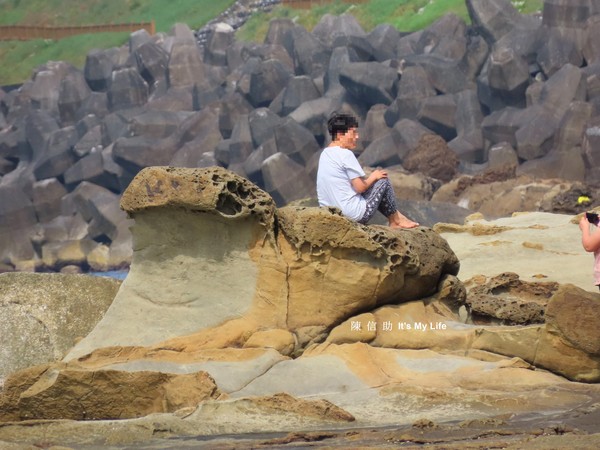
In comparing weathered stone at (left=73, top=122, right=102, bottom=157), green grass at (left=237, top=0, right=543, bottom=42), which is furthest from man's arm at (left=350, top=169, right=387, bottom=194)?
weathered stone at (left=73, top=122, right=102, bottom=157)

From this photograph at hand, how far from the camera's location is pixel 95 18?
50.8 m

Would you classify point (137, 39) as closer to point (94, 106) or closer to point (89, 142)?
point (94, 106)

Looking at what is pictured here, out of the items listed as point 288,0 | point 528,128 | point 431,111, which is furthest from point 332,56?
point 288,0

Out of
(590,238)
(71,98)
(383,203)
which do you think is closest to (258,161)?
(71,98)

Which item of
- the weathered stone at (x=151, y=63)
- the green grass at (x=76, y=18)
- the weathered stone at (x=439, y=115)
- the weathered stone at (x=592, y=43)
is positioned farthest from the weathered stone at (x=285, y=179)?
the green grass at (x=76, y=18)

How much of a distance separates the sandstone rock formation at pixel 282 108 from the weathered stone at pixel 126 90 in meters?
0.04

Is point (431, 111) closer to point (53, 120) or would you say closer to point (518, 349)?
point (53, 120)

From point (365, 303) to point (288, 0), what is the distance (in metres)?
41.5

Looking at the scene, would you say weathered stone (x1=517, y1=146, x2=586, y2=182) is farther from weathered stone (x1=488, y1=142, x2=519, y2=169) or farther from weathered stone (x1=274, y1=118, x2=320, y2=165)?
weathered stone (x1=274, y1=118, x2=320, y2=165)

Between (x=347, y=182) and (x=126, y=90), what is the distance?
108 ft

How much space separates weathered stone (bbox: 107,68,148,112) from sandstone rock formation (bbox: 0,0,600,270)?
0.14ft

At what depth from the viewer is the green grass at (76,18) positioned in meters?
49.4

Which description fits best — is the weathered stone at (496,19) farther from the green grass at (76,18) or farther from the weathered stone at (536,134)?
the green grass at (76,18)

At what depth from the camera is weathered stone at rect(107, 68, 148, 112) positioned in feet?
132
